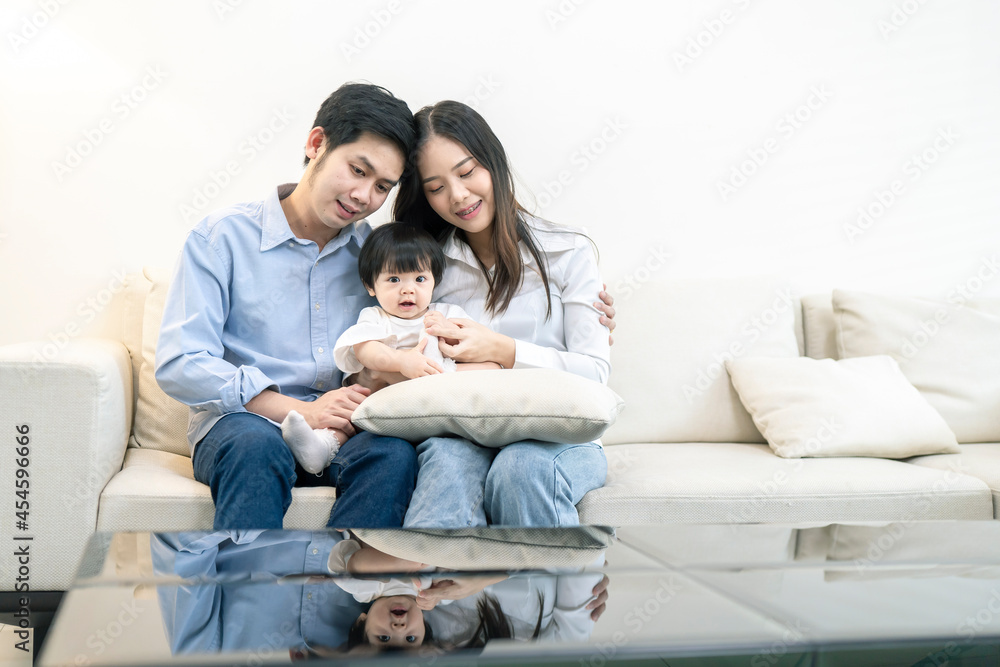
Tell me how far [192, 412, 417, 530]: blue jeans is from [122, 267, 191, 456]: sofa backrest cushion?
37 centimetres

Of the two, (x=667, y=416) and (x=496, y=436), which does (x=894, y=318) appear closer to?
(x=667, y=416)

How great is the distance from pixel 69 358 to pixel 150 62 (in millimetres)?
1055

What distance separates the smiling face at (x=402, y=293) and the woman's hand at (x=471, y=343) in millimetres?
72

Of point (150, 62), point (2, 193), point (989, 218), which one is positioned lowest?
point (2, 193)

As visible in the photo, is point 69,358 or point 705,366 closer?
point 69,358

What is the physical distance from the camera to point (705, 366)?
1.89 metres

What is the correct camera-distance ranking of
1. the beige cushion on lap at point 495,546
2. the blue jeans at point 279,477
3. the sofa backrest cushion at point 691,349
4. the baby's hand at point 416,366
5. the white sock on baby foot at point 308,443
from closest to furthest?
the beige cushion on lap at point 495,546 → the blue jeans at point 279,477 → the white sock on baby foot at point 308,443 → the baby's hand at point 416,366 → the sofa backrest cushion at point 691,349

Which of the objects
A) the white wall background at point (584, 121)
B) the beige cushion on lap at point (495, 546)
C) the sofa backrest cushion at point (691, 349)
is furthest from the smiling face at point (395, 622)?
the white wall background at point (584, 121)

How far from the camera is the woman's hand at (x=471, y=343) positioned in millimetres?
1402

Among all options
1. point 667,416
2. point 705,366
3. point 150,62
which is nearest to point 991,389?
point 705,366

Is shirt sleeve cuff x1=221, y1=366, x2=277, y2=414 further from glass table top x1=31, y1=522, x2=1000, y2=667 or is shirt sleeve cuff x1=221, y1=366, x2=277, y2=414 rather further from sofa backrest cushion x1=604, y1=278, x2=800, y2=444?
sofa backrest cushion x1=604, y1=278, x2=800, y2=444

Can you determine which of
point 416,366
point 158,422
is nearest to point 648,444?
point 416,366

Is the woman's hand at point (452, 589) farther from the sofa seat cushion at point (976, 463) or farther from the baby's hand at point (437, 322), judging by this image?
the sofa seat cushion at point (976, 463)

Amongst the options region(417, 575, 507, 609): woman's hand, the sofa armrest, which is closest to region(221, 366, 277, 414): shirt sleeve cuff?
the sofa armrest
